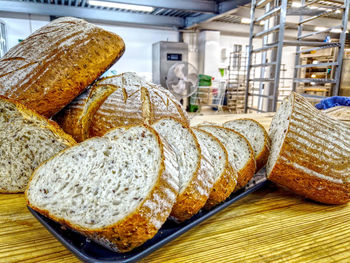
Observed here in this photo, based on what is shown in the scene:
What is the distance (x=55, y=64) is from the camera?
1.08 meters

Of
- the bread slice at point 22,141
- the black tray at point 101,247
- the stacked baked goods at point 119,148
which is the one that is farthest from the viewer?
the bread slice at point 22,141

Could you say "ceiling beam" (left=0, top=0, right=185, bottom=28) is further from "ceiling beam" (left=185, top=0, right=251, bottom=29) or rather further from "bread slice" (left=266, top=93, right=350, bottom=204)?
"bread slice" (left=266, top=93, right=350, bottom=204)

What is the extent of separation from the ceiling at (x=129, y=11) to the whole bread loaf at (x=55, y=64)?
494cm

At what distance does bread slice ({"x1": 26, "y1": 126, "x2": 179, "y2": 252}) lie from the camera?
604mm

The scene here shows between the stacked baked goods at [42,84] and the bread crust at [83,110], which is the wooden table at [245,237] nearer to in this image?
the stacked baked goods at [42,84]

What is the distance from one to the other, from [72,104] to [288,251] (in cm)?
112

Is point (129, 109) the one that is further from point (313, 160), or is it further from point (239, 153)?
point (313, 160)

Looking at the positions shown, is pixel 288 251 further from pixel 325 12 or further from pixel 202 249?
pixel 325 12

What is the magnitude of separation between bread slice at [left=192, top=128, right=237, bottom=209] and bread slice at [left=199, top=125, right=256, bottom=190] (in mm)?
51

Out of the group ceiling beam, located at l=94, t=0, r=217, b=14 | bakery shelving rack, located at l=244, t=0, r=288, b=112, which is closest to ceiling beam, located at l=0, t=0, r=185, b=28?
ceiling beam, located at l=94, t=0, r=217, b=14

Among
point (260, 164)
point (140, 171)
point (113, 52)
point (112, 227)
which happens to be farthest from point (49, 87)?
point (260, 164)

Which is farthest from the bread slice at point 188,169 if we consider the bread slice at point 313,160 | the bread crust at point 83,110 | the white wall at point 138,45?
the white wall at point 138,45

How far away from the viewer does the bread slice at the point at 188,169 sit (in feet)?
2.43

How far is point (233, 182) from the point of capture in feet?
2.95
